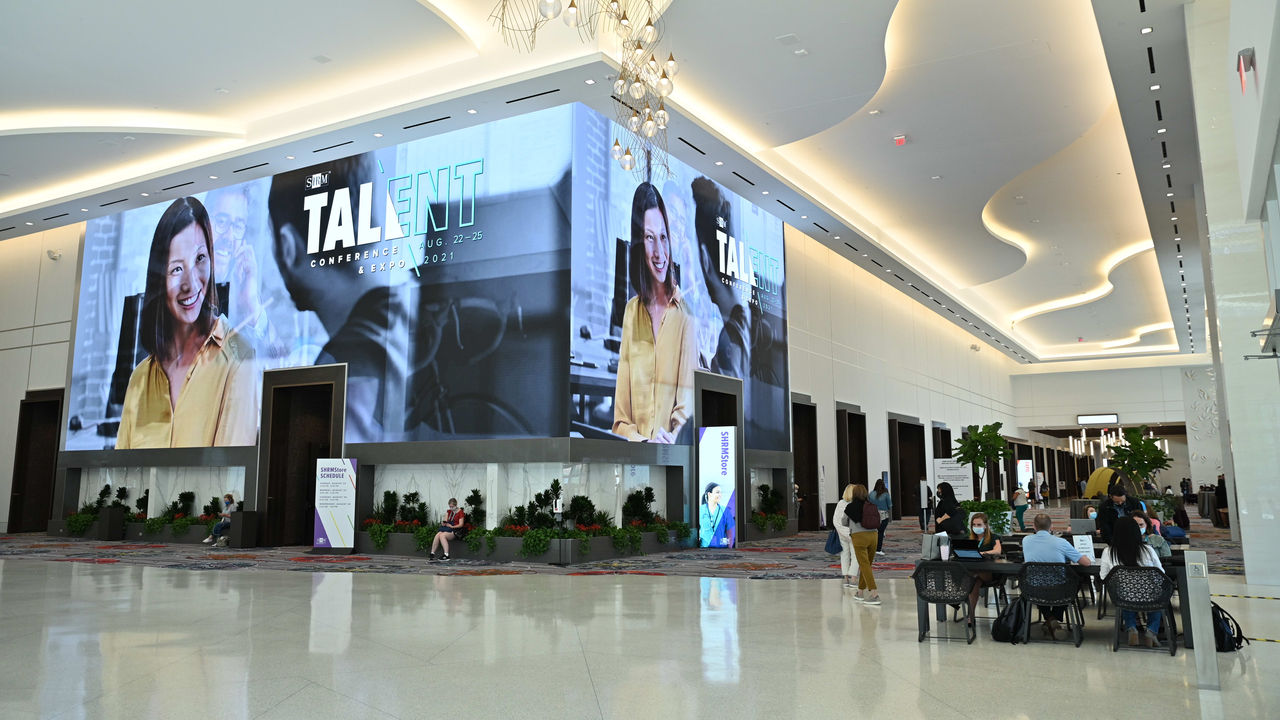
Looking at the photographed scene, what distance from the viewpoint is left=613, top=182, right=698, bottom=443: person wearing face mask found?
14188 millimetres

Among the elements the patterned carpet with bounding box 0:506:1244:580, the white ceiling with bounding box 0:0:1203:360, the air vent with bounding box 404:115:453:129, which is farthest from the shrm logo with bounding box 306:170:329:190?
the patterned carpet with bounding box 0:506:1244:580

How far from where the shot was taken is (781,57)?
1173cm

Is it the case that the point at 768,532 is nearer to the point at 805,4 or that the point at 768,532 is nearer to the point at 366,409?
the point at 366,409

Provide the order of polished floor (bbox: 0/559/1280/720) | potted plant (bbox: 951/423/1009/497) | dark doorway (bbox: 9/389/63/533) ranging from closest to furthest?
polished floor (bbox: 0/559/1280/720) < potted plant (bbox: 951/423/1009/497) < dark doorway (bbox: 9/389/63/533)

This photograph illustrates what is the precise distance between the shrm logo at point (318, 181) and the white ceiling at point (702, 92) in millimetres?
650

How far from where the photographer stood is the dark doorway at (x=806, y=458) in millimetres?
20188

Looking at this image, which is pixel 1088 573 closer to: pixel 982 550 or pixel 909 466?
pixel 982 550

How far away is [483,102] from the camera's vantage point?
12.6m

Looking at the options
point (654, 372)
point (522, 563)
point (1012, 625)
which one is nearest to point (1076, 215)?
point (654, 372)

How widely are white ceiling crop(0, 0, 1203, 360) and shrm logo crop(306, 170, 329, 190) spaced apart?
25.6 inches

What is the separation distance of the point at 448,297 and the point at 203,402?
242 inches

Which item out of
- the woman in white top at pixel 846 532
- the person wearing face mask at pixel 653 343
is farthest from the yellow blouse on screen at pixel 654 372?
the woman in white top at pixel 846 532

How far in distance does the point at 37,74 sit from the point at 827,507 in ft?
53.7

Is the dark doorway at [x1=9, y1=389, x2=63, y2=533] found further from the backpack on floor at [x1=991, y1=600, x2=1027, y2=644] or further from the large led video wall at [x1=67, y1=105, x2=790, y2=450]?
the backpack on floor at [x1=991, y1=600, x2=1027, y2=644]
